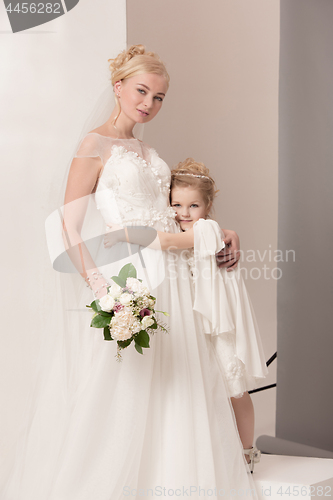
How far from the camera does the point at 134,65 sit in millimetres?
2510

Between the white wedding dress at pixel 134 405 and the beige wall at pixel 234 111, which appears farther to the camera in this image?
the beige wall at pixel 234 111

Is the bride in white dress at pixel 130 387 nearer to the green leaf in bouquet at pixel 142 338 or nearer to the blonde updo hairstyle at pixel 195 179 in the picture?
the blonde updo hairstyle at pixel 195 179

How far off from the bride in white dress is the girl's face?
71mm

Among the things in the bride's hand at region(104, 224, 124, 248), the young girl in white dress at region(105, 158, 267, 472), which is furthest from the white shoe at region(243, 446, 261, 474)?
the bride's hand at region(104, 224, 124, 248)

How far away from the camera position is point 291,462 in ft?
8.79

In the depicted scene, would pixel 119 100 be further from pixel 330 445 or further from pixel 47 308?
pixel 330 445

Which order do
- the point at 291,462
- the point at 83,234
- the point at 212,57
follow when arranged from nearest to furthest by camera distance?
the point at 83,234 → the point at 291,462 → the point at 212,57

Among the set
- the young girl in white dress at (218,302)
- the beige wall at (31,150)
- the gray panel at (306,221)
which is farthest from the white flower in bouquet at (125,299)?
the gray panel at (306,221)

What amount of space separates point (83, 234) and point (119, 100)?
0.74 m

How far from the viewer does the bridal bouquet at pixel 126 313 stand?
189 centimetres

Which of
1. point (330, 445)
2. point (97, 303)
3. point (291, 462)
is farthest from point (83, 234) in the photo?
point (330, 445)

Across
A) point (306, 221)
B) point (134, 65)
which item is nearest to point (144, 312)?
point (134, 65)

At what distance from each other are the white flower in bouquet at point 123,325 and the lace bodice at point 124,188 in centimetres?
58

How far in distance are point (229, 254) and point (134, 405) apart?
0.88 metres
